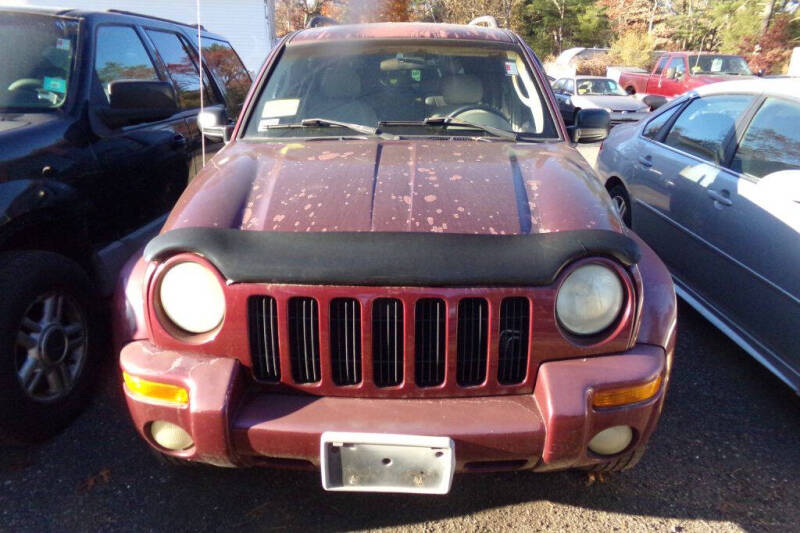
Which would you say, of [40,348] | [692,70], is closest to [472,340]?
[40,348]

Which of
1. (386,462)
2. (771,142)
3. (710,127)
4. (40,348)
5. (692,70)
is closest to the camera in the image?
(386,462)

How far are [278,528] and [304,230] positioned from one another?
122cm

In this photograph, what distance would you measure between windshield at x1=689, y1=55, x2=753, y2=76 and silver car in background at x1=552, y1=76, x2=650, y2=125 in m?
2.95

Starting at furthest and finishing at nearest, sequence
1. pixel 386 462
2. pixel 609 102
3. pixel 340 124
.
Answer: pixel 609 102, pixel 340 124, pixel 386 462

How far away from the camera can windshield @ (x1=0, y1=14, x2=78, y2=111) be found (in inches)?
128

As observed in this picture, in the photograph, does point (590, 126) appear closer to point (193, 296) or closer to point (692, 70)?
point (193, 296)

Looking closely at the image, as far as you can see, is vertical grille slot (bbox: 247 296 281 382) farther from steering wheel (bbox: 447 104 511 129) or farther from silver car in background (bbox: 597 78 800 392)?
silver car in background (bbox: 597 78 800 392)

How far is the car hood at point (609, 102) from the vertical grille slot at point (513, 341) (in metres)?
13.1

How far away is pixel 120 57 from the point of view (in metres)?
3.89

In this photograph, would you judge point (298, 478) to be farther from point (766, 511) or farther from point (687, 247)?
point (687, 247)

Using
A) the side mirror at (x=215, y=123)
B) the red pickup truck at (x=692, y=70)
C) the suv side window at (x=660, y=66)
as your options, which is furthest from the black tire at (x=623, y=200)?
the suv side window at (x=660, y=66)

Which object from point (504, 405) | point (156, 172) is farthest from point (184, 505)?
point (156, 172)

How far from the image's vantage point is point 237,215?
Result: 228 cm

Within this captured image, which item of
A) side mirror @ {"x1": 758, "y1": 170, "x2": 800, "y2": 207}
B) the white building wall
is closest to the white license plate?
side mirror @ {"x1": 758, "y1": 170, "x2": 800, "y2": 207}
